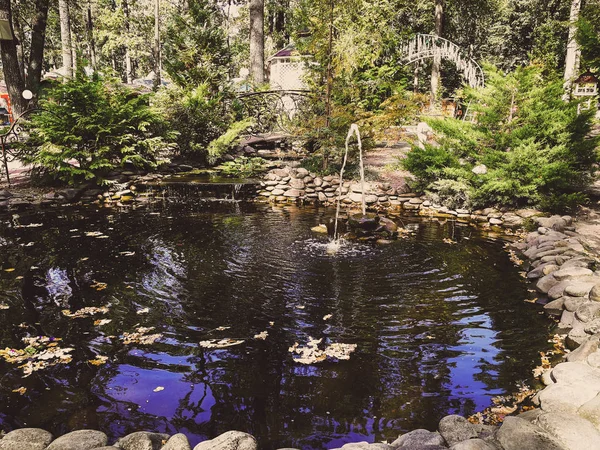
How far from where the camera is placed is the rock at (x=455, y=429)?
262 cm

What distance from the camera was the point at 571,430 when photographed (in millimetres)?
2471

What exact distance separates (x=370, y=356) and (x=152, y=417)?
1.82 metres

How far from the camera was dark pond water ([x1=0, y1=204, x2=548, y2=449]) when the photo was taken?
3006 millimetres

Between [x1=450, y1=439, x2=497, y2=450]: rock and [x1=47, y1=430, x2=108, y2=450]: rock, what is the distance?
2026 mm

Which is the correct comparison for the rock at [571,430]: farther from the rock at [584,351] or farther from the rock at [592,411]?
the rock at [584,351]

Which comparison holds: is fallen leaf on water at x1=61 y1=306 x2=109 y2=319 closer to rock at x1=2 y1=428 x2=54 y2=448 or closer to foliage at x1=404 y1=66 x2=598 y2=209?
rock at x1=2 y1=428 x2=54 y2=448

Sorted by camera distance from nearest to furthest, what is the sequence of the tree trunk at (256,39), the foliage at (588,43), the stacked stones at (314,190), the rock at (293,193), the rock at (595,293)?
the rock at (595,293), the foliage at (588,43), the stacked stones at (314,190), the rock at (293,193), the tree trunk at (256,39)

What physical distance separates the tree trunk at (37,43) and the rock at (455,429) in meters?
15.6

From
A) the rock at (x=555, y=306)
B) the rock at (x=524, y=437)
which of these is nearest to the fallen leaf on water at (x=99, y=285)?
the rock at (x=524, y=437)

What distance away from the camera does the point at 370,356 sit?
147 inches

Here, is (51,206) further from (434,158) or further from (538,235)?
(538,235)

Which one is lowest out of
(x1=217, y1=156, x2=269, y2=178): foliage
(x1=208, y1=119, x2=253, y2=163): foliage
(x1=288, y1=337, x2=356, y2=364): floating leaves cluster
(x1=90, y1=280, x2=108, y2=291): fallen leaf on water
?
(x1=288, y1=337, x2=356, y2=364): floating leaves cluster

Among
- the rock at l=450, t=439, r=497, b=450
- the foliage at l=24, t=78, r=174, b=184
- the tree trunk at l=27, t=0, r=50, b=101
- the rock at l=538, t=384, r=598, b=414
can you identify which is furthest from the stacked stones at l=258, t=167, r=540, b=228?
the tree trunk at l=27, t=0, r=50, b=101

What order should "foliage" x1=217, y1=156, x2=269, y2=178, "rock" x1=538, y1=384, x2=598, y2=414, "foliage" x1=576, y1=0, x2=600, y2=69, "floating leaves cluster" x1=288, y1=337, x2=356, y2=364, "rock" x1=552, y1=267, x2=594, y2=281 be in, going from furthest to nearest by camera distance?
"foliage" x1=217, y1=156, x2=269, y2=178
"foliage" x1=576, y1=0, x2=600, y2=69
"rock" x1=552, y1=267, x2=594, y2=281
"floating leaves cluster" x1=288, y1=337, x2=356, y2=364
"rock" x1=538, y1=384, x2=598, y2=414
